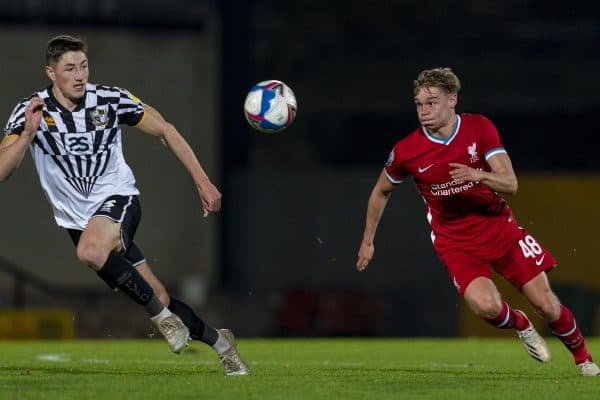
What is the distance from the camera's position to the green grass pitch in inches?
278

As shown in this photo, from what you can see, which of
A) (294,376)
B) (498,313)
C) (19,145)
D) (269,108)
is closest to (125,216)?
(19,145)

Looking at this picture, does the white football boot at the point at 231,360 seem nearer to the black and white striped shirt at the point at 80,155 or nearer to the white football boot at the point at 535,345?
the black and white striped shirt at the point at 80,155

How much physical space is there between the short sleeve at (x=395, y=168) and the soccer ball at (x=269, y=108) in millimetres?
809

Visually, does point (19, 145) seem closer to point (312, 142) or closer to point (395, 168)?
point (395, 168)

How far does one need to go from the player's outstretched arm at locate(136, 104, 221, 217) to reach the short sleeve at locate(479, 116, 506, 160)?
5.36 feet

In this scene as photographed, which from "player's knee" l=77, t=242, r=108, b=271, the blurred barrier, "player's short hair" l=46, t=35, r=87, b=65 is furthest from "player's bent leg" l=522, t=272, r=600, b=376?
the blurred barrier

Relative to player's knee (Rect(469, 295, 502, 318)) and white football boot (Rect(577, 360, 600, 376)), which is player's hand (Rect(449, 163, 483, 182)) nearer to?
player's knee (Rect(469, 295, 502, 318))

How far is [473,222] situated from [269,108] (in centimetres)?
149

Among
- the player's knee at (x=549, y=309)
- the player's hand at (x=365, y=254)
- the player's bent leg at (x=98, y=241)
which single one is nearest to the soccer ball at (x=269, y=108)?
the player's hand at (x=365, y=254)

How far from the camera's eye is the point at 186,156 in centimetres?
798

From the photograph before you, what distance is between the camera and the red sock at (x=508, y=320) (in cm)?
843

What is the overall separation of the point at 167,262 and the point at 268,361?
445 inches

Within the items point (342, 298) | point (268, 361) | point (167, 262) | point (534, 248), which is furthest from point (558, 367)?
point (167, 262)

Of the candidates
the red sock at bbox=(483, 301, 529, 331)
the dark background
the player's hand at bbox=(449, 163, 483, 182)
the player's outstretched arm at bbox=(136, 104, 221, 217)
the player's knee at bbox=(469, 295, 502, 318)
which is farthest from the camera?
the dark background
